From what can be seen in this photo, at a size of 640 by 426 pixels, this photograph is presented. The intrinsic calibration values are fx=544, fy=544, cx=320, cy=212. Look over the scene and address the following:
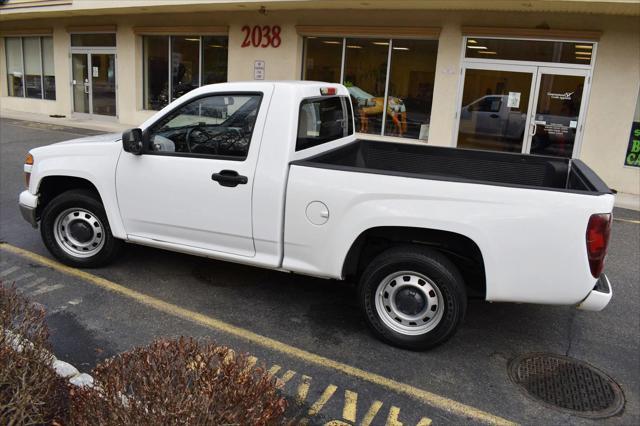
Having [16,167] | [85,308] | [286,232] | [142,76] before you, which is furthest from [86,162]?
[142,76]

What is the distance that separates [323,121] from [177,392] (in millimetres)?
3267

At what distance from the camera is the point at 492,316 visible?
4738 mm

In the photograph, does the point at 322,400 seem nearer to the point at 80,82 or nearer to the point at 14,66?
the point at 80,82

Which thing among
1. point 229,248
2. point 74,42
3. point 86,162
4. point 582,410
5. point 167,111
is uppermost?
point 74,42

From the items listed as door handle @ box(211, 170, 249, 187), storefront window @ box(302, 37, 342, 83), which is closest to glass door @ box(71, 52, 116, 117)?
storefront window @ box(302, 37, 342, 83)

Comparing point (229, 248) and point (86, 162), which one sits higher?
point (86, 162)

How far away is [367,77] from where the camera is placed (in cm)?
1370

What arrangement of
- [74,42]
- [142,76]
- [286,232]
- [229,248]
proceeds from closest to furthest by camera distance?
[286,232], [229,248], [142,76], [74,42]

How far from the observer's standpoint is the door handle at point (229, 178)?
13.9ft

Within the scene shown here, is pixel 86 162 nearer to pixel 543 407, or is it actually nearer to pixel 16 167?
pixel 543 407

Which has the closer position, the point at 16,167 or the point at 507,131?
the point at 16,167

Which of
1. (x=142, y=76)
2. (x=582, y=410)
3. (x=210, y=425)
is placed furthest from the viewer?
(x=142, y=76)

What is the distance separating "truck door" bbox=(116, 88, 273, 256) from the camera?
14.2 feet

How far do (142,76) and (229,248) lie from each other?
1473 centimetres
